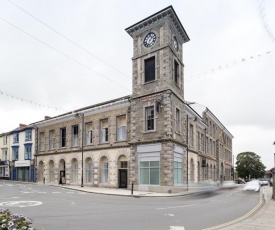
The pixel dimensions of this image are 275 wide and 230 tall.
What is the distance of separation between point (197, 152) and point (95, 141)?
13.6 m

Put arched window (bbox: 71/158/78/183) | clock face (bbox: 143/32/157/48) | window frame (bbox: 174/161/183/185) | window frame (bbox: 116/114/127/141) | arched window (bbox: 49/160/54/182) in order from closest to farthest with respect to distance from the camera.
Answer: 1. window frame (bbox: 174/161/183/185)
2. clock face (bbox: 143/32/157/48)
3. window frame (bbox: 116/114/127/141)
4. arched window (bbox: 71/158/78/183)
5. arched window (bbox: 49/160/54/182)

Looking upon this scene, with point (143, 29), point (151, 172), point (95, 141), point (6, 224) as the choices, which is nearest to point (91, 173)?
point (95, 141)

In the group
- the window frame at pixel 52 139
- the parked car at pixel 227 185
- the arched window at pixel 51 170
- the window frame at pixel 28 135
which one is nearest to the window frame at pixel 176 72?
the window frame at pixel 52 139

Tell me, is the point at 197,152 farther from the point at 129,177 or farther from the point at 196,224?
the point at 196,224

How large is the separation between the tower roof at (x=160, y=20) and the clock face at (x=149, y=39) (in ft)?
3.13

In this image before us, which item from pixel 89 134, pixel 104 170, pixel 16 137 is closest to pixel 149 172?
pixel 104 170

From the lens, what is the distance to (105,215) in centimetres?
1167

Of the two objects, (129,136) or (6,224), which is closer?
(6,224)

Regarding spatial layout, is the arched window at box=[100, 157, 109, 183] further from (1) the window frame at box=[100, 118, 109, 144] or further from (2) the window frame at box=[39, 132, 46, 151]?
(2) the window frame at box=[39, 132, 46, 151]

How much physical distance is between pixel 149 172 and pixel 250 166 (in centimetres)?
7387

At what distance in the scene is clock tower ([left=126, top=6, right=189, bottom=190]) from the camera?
25781 millimetres

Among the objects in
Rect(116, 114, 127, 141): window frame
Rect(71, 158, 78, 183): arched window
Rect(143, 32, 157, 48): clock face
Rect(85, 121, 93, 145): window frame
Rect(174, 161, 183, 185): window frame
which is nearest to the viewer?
Rect(174, 161, 183, 185): window frame

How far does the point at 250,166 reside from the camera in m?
90.2

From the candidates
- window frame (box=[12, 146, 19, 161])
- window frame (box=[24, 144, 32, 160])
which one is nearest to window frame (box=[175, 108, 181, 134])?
window frame (box=[24, 144, 32, 160])
